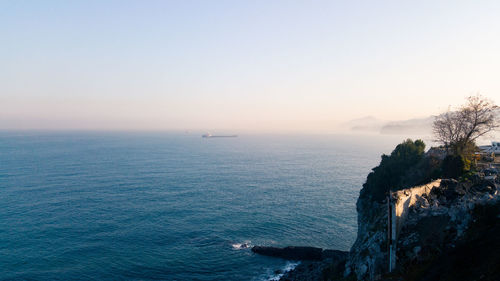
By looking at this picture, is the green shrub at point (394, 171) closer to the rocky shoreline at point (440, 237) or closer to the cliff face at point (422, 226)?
the rocky shoreline at point (440, 237)

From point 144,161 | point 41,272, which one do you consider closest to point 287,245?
point 41,272

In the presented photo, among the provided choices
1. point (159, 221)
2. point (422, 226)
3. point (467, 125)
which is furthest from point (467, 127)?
point (159, 221)

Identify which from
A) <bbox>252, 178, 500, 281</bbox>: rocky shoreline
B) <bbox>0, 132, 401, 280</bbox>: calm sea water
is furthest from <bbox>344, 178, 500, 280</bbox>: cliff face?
<bbox>0, 132, 401, 280</bbox>: calm sea water

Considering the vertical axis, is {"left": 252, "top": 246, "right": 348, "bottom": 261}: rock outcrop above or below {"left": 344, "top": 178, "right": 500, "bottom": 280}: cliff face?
below

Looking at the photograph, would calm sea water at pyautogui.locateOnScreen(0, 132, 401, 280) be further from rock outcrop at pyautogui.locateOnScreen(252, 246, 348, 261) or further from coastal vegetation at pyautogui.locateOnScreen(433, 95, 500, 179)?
coastal vegetation at pyautogui.locateOnScreen(433, 95, 500, 179)

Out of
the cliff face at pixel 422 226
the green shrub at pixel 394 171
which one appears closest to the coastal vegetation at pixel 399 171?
the green shrub at pixel 394 171

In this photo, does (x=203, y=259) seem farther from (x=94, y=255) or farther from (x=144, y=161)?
(x=144, y=161)

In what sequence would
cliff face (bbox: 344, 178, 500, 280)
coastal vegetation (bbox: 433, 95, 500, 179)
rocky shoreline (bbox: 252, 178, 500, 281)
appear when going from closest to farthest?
1. rocky shoreline (bbox: 252, 178, 500, 281)
2. cliff face (bbox: 344, 178, 500, 280)
3. coastal vegetation (bbox: 433, 95, 500, 179)
